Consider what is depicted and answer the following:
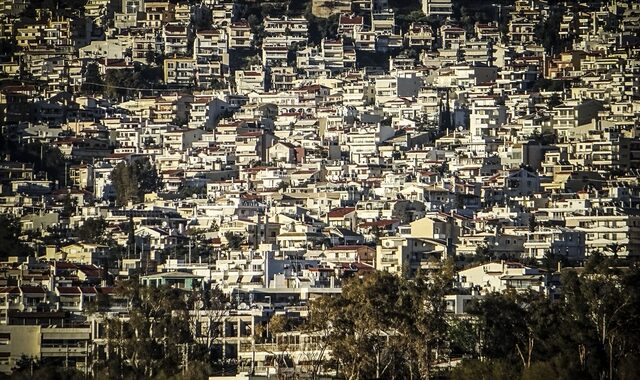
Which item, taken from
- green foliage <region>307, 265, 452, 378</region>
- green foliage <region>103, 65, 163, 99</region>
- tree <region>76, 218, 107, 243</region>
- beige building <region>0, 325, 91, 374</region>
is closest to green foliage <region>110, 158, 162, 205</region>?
tree <region>76, 218, 107, 243</region>

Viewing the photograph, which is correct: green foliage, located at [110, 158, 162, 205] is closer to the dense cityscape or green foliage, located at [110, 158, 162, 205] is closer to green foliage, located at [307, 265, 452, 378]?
the dense cityscape

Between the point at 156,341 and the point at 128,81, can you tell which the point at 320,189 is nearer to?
the point at 128,81

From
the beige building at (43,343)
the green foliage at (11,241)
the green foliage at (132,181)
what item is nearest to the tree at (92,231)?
the green foliage at (11,241)

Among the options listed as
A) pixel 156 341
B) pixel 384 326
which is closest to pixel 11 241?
pixel 156 341

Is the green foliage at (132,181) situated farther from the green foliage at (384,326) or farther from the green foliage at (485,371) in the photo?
the green foliage at (485,371)

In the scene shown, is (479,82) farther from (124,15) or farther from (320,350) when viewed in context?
(320,350)

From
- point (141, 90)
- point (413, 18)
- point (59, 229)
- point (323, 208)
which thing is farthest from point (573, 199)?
point (413, 18)

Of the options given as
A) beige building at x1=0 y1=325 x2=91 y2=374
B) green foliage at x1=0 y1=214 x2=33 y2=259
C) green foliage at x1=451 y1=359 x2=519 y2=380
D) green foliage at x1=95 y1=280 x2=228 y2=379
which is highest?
green foliage at x1=451 y1=359 x2=519 y2=380
